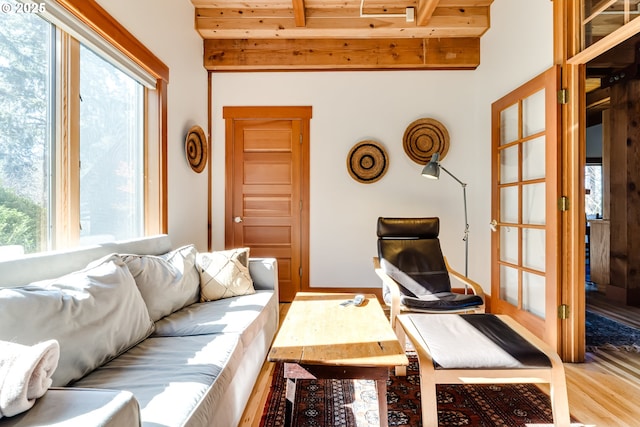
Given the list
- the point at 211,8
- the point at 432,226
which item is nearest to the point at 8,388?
the point at 432,226

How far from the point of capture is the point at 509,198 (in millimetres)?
2934

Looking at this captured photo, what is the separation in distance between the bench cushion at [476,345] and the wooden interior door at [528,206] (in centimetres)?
83

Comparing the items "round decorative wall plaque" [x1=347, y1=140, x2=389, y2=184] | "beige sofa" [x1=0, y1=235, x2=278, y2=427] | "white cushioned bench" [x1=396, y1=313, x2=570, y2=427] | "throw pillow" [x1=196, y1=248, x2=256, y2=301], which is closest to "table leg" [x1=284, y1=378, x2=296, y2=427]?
"beige sofa" [x1=0, y1=235, x2=278, y2=427]

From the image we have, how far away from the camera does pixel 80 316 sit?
1199 millimetres

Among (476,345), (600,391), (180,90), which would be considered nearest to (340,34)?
(180,90)

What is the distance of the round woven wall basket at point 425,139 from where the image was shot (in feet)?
11.7

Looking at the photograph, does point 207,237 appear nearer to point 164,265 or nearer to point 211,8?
point 164,265

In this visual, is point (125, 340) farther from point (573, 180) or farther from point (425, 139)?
point (425, 139)

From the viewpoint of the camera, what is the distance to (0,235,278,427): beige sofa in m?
0.80

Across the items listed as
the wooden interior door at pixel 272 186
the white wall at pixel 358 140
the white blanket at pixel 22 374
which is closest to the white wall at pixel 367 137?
the white wall at pixel 358 140

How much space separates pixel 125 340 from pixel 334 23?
3206 mm

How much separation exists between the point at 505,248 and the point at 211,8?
360 cm

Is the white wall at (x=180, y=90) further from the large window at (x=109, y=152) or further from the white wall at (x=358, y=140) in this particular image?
the large window at (x=109, y=152)

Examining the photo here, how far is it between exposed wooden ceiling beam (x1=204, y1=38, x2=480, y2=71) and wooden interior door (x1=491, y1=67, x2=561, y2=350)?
2.85 ft
